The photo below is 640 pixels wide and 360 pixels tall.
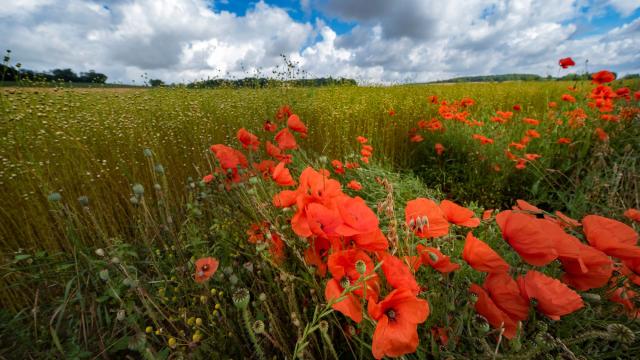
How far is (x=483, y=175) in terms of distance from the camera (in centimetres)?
308

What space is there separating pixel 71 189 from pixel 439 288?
2339 mm

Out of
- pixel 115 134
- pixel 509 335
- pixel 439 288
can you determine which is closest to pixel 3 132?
pixel 115 134

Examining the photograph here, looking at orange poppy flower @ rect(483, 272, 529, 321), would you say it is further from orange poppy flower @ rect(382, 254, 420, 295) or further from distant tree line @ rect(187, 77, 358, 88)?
distant tree line @ rect(187, 77, 358, 88)

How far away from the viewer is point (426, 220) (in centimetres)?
71

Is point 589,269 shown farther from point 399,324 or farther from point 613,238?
point 399,324

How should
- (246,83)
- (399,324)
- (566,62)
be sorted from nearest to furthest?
(399,324) → (566,62) → (246,83)

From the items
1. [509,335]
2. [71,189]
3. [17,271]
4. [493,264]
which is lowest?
[17,271]

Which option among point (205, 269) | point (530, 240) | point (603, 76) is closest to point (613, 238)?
point (530, 240)

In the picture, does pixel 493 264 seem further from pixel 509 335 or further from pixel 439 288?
pixel 439 288

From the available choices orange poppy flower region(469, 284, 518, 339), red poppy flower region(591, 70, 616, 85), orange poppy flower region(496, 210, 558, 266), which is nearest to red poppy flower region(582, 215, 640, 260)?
orange poppy flower region(496, 210, 558, 266)

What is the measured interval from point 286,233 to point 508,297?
2.35ft

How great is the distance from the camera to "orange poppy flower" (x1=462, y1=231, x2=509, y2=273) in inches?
26.8

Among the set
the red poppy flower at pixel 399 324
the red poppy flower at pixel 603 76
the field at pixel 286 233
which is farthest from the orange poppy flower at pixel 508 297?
the red poppy flower at pixel 603 76

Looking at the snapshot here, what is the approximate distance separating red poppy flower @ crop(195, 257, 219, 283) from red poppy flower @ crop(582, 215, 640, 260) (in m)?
1.05
